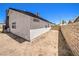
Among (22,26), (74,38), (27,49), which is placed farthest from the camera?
(22,26)

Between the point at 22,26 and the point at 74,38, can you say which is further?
the point at 22,26

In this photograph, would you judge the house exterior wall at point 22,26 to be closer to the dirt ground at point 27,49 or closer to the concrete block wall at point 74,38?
the dirt ground at point 27,49

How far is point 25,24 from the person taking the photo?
13.4 ft

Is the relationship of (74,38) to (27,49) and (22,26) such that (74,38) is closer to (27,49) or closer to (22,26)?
(27,49)

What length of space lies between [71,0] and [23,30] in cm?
210

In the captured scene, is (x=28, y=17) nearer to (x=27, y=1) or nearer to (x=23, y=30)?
(x=23, y=30)

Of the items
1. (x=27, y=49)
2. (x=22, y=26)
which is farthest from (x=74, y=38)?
(x=22, y=26)

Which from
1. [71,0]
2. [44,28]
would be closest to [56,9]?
[71,0]

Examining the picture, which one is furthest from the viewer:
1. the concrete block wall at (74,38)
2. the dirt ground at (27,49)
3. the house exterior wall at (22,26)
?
the house exterior wall at (22,26)

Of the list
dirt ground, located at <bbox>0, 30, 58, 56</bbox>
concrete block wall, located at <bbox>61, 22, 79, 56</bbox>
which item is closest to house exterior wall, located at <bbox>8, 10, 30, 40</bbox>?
dirt ground, located at <bbox>0, 30, 58, 56</bbox>

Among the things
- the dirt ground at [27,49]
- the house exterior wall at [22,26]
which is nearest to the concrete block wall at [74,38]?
the dirt ground at [27,49]

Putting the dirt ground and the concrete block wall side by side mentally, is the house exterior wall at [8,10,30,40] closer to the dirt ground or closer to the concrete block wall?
the dirt ground

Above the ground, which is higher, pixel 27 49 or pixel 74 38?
pixel 74 38

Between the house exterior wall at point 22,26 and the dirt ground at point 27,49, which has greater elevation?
the house exterior wall at point 22,26
